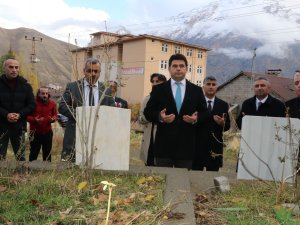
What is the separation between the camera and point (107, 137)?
177 inches

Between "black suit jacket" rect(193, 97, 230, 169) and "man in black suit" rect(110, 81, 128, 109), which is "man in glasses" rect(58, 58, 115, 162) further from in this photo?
"black suit jacket" rect(193, 97, 230, 169)

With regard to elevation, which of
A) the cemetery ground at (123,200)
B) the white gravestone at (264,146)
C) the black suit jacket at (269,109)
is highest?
the black suit jacket at (269,109)

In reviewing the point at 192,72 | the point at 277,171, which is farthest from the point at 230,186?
the point at 192,72

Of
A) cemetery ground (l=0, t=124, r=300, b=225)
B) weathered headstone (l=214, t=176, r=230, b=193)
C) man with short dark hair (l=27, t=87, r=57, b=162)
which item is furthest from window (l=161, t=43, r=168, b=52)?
weathered headstone (l=214, t=176, r=230, b=193)

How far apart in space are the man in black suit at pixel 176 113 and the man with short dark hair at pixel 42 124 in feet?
9.78

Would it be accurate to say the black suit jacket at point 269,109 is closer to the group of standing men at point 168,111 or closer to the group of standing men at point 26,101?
the group of standing men at point 168,111

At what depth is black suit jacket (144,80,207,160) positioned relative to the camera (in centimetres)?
472

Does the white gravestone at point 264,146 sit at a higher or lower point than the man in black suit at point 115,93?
lower

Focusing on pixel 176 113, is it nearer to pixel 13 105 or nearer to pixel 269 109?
pixel 269 109

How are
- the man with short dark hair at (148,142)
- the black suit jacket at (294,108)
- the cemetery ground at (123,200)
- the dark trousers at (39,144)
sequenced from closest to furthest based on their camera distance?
the cemetery ground at (123,200) < the black suit jacket at (294,108) < the man with short dark hair at (148,142) < the dark trousers at (39,144)

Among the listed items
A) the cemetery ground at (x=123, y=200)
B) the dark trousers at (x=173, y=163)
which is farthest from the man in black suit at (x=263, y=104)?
the cemetery ground at (x=123, y=200)

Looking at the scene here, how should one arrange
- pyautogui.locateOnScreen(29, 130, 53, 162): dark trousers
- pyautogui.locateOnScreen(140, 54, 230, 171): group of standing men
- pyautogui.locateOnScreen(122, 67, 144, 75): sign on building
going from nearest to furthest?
pyautogui.locateOnScreen(140, 54, 230, 171): group of standing men < pyautogui.locateOnScreen(29, 130, 53, 162): dark trousers < pyautogui.locateOnScreen(122, 67, 144, 75): sign on building

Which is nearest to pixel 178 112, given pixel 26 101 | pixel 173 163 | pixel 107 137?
pixel 173 163

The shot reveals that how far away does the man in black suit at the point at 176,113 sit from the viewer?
472 cm
